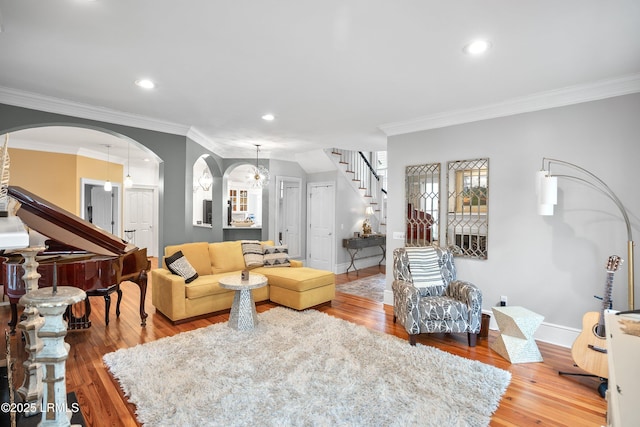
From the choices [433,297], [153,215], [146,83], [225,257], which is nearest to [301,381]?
[433,297]

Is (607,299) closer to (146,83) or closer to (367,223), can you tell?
(146,83)

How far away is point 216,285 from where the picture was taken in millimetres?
4055

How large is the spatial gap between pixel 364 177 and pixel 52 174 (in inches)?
255

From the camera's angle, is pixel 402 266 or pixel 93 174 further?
pixel 93 174

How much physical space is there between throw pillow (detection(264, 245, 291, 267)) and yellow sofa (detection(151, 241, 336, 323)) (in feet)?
0.34

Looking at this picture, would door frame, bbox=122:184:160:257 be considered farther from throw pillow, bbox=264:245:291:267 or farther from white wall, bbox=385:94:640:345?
white wall, bbox=385:94:640:345

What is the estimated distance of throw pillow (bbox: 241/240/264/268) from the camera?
4.92m

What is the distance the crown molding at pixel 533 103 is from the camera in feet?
9.78

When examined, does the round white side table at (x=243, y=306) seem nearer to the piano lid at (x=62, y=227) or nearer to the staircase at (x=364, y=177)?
the piano lid at (x=62, y=227)

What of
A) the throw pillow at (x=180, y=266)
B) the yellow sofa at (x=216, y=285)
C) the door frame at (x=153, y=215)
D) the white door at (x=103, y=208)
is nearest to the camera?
the yellow sofa at (x=216, y=285)

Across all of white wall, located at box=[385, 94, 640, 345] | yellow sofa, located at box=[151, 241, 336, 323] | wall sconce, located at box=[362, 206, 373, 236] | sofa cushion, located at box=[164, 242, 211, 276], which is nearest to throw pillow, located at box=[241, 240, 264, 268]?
yellow sofa, located at box=[151, 241, 336, 323]

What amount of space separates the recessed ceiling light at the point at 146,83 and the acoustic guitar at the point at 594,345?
4.46m

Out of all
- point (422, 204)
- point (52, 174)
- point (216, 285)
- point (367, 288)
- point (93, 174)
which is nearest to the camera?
point (216, 285)

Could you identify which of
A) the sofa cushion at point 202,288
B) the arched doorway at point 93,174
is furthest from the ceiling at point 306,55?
the sofa cushion at point 202,288
